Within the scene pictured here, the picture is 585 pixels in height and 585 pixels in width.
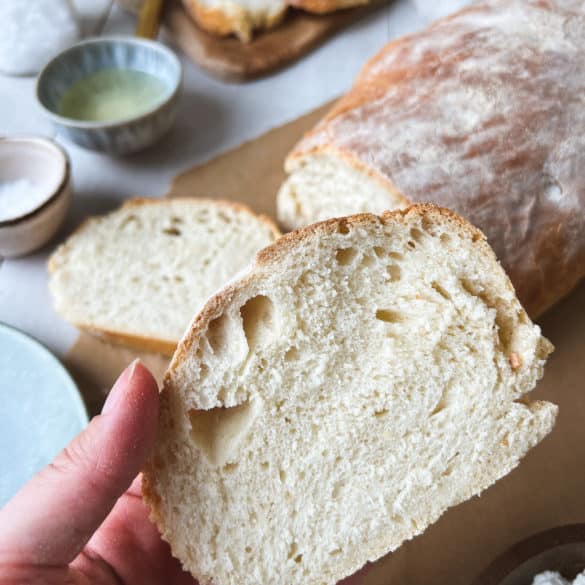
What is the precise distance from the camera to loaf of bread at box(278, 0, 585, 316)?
2.41 metres

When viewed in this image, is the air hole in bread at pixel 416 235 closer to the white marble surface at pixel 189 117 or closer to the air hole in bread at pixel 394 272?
the air hole in bread at pixel 394 272

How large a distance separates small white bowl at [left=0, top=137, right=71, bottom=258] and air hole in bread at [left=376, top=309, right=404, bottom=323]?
157 centimetres

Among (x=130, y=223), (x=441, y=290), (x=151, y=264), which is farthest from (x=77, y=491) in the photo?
(x=130, y=223)

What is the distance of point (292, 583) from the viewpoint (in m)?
1.82

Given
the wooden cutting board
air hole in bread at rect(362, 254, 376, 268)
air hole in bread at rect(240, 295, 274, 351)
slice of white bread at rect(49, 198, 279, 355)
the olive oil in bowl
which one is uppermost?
air hole in bread at rect(362, 254, 376, 268)

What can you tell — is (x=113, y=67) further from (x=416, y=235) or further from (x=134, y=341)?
(x=416, y=235)

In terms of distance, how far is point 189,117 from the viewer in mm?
3518

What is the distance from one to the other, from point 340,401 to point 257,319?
27 centimetres

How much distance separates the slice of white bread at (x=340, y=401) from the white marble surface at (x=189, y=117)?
138cm

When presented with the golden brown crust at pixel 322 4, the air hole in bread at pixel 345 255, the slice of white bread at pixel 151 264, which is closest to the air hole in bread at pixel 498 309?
the air hole in bread at pixel 345 255

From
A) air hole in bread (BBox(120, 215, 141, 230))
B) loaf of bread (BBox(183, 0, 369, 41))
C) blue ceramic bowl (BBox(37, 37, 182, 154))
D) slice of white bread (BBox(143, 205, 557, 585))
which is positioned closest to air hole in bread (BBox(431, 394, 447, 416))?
slice of white bread (BBox(143, 205, 557, 585))

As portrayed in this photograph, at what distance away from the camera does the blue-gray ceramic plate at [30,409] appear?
2422 mm

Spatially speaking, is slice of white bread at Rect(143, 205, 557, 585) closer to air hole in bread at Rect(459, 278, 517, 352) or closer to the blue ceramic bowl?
air hole in bread at Rect(459, 278, 517, 352)

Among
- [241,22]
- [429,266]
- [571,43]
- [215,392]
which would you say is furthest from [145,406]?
[241,22]
